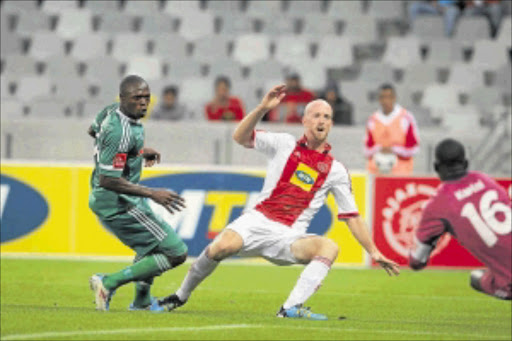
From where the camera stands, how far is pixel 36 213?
15336 millimetres

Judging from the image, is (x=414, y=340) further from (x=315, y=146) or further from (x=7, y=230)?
(x=7, y=230)

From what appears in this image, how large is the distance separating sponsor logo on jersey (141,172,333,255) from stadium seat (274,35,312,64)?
216 inches

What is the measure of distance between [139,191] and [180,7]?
41.5 feet

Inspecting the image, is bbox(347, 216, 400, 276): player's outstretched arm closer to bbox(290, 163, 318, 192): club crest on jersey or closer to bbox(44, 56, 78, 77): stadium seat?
bbox(290, 163, 318, 192): club crest on jersey

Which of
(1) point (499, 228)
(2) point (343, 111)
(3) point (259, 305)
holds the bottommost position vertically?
(3) point (259, 305)

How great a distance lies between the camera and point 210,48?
67.8 ft

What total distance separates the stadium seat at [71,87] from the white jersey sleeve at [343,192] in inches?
418

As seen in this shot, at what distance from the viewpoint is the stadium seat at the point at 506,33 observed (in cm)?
2014

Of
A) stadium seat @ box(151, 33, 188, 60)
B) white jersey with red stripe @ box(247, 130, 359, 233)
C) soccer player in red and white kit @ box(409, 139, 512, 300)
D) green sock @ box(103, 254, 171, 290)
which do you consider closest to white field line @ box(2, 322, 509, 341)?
soccer player in red and white kit @ box(409, 139, 512, 300)

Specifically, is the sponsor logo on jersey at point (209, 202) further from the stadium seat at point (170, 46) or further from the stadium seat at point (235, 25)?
the stadium seat at point (235, 25)

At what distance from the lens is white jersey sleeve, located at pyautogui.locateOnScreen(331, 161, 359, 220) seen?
382 inches

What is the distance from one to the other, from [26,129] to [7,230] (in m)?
1.71

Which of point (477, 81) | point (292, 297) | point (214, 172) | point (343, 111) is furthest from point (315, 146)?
point (477, 81)

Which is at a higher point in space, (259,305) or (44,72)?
(44,72)
